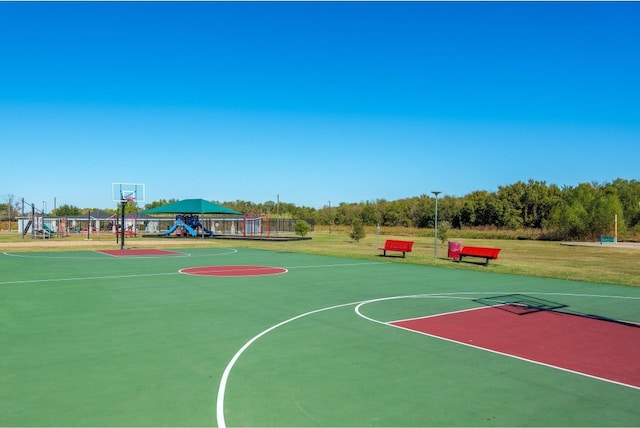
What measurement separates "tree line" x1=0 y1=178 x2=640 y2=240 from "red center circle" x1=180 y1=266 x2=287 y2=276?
72.6 ft

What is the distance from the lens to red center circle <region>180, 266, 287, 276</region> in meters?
19.7

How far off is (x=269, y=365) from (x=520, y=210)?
7604cm

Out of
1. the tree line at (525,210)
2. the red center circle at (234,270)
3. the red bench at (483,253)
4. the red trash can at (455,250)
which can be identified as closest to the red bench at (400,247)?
the red trash can at (455,250)

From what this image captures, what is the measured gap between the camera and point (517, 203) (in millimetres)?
77688

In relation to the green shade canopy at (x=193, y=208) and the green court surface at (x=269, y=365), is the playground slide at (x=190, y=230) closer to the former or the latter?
the green shade canopy at (x=193, y=208)

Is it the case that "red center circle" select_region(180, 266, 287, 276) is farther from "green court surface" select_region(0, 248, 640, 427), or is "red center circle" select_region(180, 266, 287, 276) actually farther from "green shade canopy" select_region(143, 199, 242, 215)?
"green shade canopy" select_region(143, 199, 242, 215)

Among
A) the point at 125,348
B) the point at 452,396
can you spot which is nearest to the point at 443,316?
the point at 452,396

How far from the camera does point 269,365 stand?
7.83m

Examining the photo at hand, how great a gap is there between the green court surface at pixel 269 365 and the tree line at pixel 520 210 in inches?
1201

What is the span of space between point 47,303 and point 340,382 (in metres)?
9.26

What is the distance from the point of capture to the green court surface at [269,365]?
5.95 meters

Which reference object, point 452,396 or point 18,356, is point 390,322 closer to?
point 452,396

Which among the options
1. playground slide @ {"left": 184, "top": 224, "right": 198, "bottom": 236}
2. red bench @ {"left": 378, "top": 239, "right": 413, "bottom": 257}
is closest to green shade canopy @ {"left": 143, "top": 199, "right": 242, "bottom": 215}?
playground slide @ {"left": 184, "top": 224, "right": 198, "bottom": 236}

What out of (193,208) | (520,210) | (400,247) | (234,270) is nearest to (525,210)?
(520,210)
